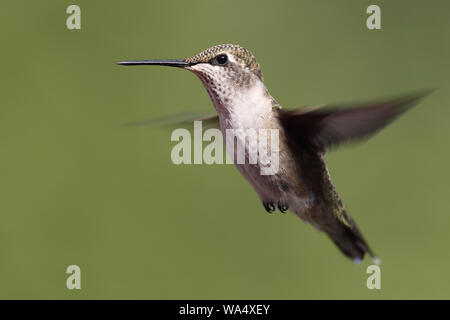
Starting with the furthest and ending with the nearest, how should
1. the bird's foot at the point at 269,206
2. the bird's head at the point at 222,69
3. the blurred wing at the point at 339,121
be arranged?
the bird's foot at the point at 269,206, the bird's head at the point at 222,69, the blurred wing at the point at 339,121

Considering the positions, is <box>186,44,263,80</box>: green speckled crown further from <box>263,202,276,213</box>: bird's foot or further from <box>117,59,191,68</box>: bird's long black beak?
<box>263,202,276,213</box>: bird's foot

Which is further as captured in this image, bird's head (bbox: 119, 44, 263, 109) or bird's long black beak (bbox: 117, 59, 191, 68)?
bird's head (bbox: 119, 44, 263, 109)

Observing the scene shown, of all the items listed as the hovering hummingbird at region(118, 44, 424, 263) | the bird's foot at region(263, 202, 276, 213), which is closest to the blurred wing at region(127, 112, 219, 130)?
the hovering hummingbird at region(118, 44, 424, 263)

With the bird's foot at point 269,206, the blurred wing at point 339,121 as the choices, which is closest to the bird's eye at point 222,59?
the blurred wing at point 339,121

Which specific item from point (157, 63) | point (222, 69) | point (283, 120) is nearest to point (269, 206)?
point (283, 120)

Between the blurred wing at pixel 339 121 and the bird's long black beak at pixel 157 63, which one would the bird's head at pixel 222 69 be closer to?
the bird's long black beak at pixel 157 63

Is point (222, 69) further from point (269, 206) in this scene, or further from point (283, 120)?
point (269, 206)

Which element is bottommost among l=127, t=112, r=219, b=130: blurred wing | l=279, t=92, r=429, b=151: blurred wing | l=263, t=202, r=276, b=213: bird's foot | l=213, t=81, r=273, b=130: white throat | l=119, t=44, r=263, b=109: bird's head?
l=263, t=202, r=276, b=213: bird's foot

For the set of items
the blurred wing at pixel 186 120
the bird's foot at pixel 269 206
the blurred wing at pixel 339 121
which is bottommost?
the bird's foot at pixel 269 206
